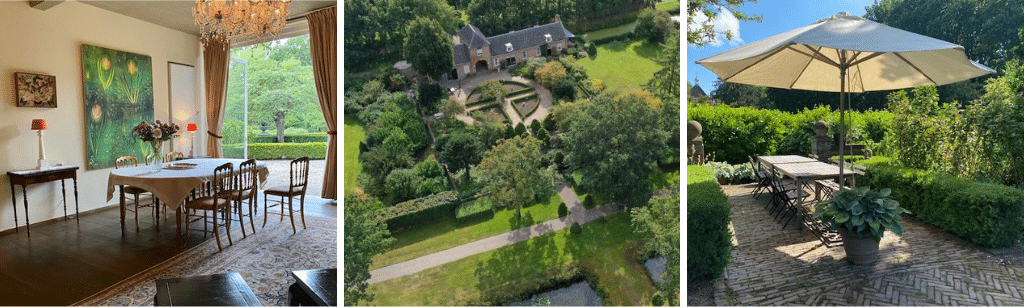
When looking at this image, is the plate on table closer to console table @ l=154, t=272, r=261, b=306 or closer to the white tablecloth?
the white tablecloth

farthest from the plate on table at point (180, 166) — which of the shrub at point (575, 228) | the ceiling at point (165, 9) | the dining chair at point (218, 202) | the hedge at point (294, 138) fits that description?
the hedge at point (294, 138)

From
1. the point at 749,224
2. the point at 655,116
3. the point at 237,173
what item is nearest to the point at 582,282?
the point at 655,116

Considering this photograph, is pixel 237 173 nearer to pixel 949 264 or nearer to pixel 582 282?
pixel 582 282

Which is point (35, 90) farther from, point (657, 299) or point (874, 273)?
point (874, 273)

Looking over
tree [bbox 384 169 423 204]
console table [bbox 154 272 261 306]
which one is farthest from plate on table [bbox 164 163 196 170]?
tree [bbox 384 169 423 204]

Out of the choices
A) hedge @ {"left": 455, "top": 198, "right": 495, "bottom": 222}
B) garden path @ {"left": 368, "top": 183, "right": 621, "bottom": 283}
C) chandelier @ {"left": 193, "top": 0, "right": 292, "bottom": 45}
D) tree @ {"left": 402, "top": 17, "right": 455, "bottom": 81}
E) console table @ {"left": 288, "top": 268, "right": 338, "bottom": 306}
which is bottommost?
console table @ {"left": 288, "top": 268, "right": 338, "bottom": 306}

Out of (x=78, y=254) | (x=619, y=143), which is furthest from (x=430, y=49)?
(x=78, y=254)
